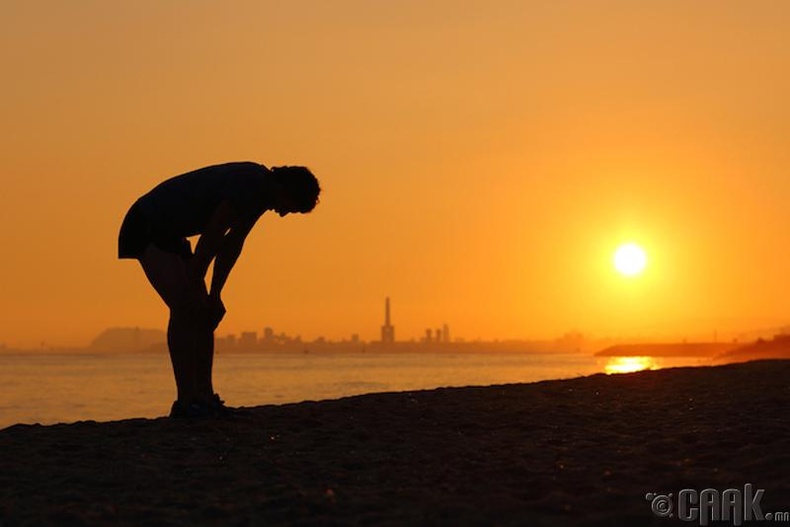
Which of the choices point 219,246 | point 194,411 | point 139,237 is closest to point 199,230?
point 219,246

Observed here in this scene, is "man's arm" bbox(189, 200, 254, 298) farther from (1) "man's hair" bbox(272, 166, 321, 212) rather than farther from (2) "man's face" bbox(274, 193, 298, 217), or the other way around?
(1) "man's hair" bbox(272, 166, 321, 212)

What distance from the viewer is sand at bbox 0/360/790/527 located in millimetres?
5336

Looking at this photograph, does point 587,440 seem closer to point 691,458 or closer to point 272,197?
point 691,458

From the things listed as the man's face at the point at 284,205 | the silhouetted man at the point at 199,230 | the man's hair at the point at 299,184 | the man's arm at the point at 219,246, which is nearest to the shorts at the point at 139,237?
the silhouetted man at the point at 199,230

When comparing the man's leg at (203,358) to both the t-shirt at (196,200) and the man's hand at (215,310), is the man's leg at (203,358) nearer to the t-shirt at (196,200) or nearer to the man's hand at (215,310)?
the man's hand at (215,310)

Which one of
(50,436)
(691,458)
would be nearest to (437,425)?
(691,458)

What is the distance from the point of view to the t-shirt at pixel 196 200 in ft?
26.8

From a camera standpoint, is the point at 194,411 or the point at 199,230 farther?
the point at 194,411

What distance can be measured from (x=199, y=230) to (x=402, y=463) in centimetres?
277

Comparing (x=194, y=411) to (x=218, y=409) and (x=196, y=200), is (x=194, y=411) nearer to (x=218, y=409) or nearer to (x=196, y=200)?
(x=218, y=409)

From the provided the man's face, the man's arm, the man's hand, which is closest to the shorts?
the man's arm

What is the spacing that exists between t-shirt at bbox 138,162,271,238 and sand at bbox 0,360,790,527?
62.4 inches

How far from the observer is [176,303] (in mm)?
8211

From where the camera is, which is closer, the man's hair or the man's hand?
the man's hair
